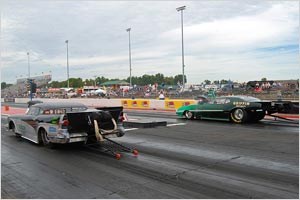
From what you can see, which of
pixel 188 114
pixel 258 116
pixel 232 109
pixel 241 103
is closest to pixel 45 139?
pixel 232 109

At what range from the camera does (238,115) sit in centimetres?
1458

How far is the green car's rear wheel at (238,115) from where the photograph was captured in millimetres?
14258

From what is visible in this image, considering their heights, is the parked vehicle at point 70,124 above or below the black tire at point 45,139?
above

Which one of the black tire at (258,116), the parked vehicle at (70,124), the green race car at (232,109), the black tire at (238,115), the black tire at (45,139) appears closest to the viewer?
the parked vehicle at (70,124)

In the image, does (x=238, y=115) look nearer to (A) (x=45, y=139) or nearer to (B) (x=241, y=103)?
(B) (x=241, y=103)

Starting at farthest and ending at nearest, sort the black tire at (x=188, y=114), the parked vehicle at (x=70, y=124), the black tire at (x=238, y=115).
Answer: the black tire at (x=188, y=114) → the black tire at (x=238, y=115) → the parked vehicle at (x=70, y=124)

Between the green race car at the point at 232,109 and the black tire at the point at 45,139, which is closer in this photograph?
the black tire at the point at 45,139

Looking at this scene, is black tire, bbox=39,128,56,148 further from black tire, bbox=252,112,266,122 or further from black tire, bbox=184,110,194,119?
black tire, bbox=252,112,266,122

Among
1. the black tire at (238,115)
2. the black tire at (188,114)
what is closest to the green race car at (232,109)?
the black tire at (238,115)

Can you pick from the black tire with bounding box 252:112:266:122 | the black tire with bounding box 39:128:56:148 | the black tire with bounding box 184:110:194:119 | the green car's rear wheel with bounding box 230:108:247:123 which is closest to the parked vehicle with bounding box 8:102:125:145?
the black tire with bounding box 39:128:56:148

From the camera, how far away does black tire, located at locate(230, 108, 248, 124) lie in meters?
14.3

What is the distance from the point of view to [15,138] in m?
11.2

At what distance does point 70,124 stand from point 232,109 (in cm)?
874

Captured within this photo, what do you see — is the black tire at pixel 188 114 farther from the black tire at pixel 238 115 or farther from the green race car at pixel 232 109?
the black tire at pixel 238 115
